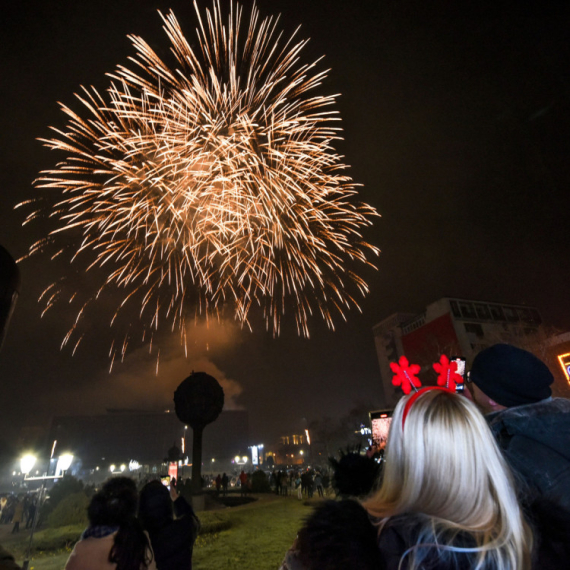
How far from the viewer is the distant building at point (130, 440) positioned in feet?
278

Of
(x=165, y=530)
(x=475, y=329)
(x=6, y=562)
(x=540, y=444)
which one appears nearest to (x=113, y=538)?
(x=165, y=530)

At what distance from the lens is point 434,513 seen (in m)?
1.44

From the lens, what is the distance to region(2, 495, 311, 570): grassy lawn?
312 inches

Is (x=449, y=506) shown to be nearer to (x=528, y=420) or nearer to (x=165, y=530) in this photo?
(x=528, y=420)

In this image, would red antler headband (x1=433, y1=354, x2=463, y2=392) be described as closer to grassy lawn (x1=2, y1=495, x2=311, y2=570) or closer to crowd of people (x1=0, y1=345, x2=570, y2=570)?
grassy lawn (x1=2, y1=495, x2=311, y2=570)

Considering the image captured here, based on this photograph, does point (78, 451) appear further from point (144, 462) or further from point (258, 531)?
point (258, 531)

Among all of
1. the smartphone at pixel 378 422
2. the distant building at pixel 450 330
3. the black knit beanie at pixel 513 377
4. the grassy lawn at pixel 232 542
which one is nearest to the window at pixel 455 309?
the distant building at pixel 450 330

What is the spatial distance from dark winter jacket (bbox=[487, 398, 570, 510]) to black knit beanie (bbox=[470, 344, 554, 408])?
4.7 inches

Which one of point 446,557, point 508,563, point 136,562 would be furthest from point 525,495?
point 136,562

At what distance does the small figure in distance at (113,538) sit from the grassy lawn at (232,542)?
410cm

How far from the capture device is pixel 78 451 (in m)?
84.8

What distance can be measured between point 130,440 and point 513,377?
103 m

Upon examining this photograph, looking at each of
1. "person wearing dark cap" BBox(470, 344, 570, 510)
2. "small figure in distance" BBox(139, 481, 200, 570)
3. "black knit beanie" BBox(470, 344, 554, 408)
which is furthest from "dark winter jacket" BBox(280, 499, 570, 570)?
"small figure in distance" BBox(139, 481, 200, 570)

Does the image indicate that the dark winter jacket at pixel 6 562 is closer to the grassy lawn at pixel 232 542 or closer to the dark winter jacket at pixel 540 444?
the grassy lawn at pixel 232 542
